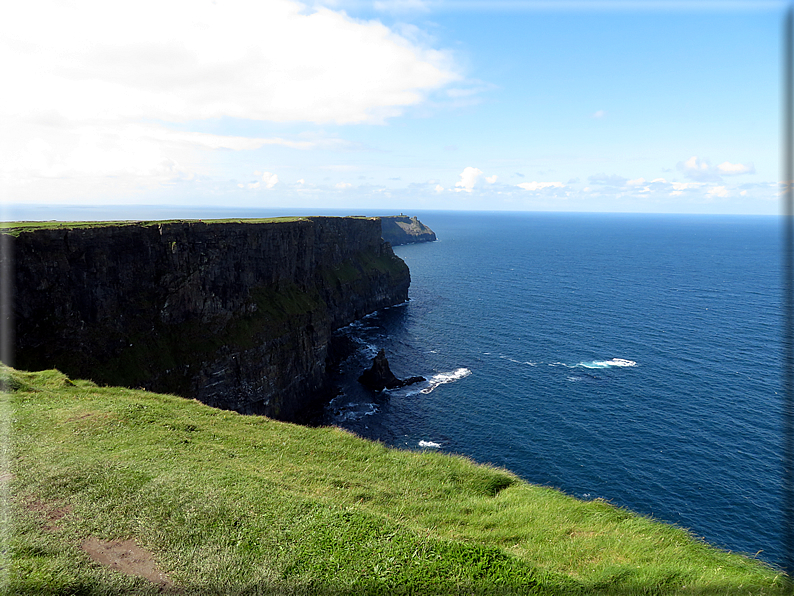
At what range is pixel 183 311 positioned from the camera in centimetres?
5369

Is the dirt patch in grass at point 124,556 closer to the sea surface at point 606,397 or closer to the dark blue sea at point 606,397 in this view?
the dark blue sea at point 606,397

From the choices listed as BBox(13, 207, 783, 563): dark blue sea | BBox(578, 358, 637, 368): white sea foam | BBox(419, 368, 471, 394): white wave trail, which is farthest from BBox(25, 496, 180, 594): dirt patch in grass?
BBox(578, 358, 637, 368): white sea foam

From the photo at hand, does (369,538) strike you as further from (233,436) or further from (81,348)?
(81,348)

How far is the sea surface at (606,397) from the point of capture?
41.8m

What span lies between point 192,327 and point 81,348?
12.2 m

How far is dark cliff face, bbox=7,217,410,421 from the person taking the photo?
42581mm

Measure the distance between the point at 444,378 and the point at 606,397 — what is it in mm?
23325

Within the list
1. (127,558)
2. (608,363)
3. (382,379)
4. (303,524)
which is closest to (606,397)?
(608,363)

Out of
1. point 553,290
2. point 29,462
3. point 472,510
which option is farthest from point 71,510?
point 553,290

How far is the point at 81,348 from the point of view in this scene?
144 ft

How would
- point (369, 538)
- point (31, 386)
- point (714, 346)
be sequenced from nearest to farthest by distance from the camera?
1. point (369, 538)
2. point (31, 386)
3. point (714, 346)

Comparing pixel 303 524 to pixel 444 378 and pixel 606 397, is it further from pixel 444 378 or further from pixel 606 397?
pixel 606 397

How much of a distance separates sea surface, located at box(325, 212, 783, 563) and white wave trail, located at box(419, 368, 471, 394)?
0.55ft

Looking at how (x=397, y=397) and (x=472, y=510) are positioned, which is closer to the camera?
(x=472, y=510)
